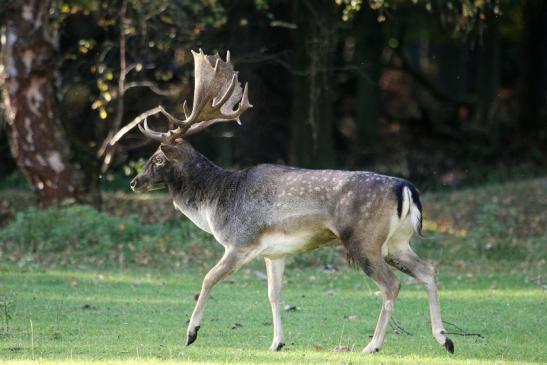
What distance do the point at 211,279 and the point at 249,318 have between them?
2.15m

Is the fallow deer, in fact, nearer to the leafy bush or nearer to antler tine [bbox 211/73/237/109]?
antler tine [bbox 211/73/237/109]

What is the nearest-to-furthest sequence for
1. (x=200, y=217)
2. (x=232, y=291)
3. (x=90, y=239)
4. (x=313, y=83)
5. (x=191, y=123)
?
1. (x=200, y=217)
2. (x=191, y=123)
3. (x=232, y=291)
4. (x=90, y=239)
5. (x=313, y=83)

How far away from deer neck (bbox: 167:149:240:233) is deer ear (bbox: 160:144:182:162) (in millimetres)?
86

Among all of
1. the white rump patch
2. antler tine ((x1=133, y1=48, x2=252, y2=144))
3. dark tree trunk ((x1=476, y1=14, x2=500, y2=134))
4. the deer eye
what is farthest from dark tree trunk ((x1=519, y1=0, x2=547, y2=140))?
the deer eye

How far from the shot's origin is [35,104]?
18281 mm

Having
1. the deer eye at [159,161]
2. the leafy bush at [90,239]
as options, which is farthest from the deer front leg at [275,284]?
the leafy bush at [90,239]

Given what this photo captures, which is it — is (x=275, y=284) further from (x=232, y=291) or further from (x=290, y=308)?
(x=232, y=291)

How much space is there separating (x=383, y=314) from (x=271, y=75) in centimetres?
1580

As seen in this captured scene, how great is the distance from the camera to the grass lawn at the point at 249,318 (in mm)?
9328

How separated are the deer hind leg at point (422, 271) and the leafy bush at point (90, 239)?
7.01 metres

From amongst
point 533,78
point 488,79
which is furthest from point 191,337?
point 533,78

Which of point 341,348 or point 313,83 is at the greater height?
point 313,83

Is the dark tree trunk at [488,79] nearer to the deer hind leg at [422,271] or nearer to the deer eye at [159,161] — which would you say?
the deer eye at [159,161]

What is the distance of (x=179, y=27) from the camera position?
62.2 feet
